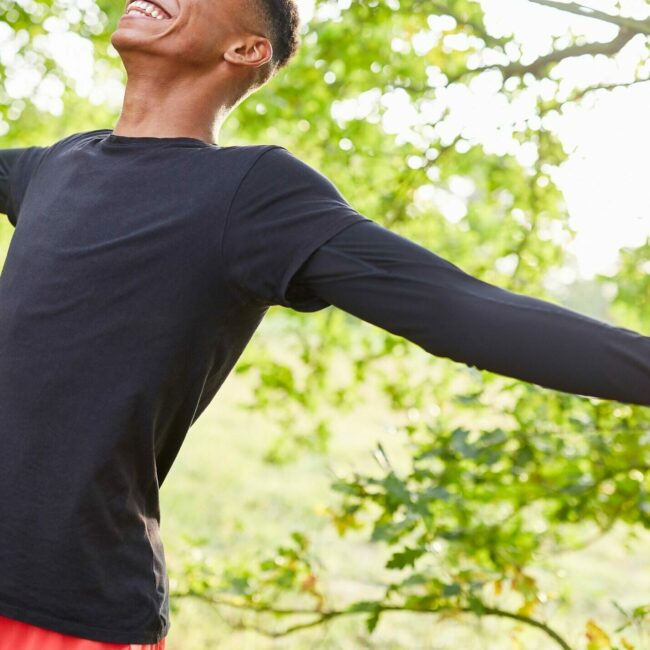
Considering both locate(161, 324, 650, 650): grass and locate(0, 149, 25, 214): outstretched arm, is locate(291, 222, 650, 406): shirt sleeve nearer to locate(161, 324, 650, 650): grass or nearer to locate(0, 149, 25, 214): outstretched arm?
locate(0, 149, 25, 214): outstretched arm

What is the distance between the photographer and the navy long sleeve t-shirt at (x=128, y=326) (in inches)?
50.8

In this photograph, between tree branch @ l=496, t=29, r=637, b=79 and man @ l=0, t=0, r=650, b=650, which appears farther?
tree branch @ l=496, t=29, r=637, b=79

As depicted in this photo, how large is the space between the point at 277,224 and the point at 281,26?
0.56 metres

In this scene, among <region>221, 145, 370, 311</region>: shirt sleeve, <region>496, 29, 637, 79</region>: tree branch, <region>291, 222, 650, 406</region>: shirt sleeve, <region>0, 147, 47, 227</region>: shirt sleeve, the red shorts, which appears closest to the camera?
<region>291, 222, 650, 406</region>: shirt sleeve

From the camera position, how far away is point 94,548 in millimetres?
1378

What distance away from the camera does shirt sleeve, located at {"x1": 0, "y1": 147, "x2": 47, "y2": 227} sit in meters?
1.74

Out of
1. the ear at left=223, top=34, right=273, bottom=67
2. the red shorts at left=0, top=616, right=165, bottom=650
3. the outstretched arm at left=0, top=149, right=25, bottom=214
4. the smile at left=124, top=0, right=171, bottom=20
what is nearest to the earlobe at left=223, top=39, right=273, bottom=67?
the ear at left=223, top=34, right=273, bottom=67

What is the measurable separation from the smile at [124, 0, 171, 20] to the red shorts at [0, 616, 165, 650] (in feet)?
3.21

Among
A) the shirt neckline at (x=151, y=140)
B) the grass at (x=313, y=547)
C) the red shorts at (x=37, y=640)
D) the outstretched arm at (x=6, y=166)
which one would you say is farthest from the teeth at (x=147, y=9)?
the grass at (x=313, y=547)

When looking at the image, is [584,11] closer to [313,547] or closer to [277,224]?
[277,224]

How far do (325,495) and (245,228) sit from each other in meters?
7.83

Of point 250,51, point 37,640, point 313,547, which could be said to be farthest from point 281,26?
point 313,547

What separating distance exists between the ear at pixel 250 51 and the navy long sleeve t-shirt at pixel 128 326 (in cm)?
21

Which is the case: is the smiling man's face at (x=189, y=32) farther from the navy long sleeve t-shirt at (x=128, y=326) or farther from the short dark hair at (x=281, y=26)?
the navy long sleeve t-shirt at (x=128, y=326)
